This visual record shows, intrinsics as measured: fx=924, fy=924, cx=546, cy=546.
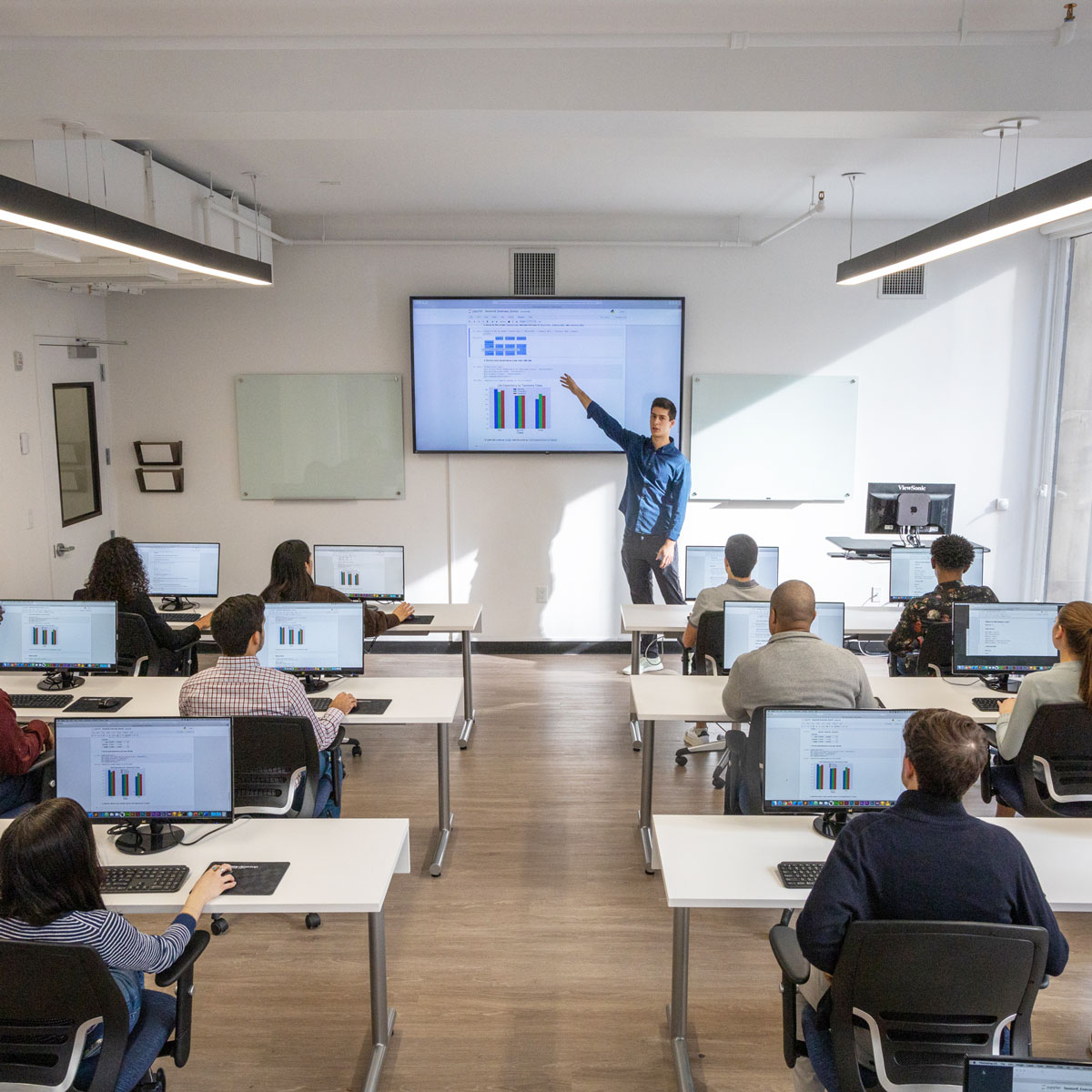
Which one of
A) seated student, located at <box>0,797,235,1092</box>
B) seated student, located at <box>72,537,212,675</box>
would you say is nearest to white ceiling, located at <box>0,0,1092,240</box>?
seated student, located at <box>72,537,212,675</box>

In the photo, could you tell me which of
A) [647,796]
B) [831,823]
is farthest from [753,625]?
[831,823]

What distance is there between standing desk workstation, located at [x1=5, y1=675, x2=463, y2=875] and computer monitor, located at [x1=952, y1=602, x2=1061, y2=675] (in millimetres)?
2384

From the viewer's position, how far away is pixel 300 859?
8.94 ft

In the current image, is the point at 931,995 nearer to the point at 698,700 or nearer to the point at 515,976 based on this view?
the point at 515,976

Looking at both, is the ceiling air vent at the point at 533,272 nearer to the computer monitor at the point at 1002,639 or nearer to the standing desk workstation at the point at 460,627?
the standing desk workstation at the point at 460,627

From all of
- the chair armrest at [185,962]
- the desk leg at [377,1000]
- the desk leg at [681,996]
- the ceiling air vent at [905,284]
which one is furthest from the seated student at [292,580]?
the ceiling air vent at [905,284]

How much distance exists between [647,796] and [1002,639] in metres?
1.83

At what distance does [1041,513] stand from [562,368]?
3.91 metres

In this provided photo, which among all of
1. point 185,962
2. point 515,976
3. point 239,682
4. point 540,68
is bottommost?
point 515,976

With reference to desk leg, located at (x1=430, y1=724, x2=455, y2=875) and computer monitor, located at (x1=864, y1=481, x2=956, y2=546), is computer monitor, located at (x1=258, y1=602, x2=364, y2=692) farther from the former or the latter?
computer monitor, located at (x1=864, y1=481, x2=956, y2=546)

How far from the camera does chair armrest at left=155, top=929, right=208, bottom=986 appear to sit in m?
2.24

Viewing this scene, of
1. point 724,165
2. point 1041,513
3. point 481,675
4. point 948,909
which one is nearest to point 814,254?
point 724,165

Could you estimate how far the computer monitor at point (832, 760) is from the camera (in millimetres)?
2816

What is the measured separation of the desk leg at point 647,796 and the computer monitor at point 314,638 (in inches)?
52.8
